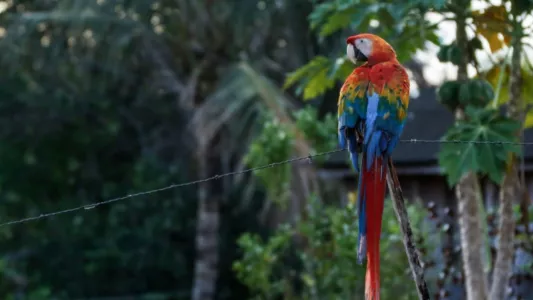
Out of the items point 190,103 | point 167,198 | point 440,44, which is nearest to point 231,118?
point 190,103

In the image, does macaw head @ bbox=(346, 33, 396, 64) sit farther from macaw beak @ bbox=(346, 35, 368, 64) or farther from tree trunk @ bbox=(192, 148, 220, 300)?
tree trunk @ bbox=(192, 148, 220, 300)

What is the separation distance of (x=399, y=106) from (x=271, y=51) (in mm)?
7516

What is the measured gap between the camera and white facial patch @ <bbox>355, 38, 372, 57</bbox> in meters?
2.40

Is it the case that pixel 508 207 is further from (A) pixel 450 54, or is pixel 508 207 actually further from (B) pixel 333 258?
(B) pixel 333 258

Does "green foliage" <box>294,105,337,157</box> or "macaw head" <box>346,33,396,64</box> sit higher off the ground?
"green foliage" <box>294,105,337,157</box>

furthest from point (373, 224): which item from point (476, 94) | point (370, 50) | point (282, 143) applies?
point (282, 143)

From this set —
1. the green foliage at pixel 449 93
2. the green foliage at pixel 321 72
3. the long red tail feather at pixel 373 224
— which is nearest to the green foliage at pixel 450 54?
the green foliage at pixel 449 93

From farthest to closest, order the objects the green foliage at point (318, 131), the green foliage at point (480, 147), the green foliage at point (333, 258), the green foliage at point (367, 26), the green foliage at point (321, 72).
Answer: the green foliage at point (318, 131)
the green foliage at point (333, 258)
the green foliage at point (321, 72)
the green foliage at point (367, 26)
the green foliage at point (480, 147)

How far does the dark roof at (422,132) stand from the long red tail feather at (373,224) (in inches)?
133

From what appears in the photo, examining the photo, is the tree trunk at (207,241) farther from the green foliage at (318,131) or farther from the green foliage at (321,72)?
the green foliage at (321,72)

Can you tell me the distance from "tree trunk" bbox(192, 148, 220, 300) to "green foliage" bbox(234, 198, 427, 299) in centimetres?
297

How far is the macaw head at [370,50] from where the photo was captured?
240cm

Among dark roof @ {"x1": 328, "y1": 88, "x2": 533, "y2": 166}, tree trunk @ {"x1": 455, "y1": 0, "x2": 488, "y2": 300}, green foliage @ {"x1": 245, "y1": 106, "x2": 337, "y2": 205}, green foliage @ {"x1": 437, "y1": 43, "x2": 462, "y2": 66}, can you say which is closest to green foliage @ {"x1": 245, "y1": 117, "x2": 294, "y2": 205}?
green foliage @ {"x1": 245, "y1": 106, "x2": 337, "y2": 205}

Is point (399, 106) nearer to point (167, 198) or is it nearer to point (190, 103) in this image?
point (190, 103)
